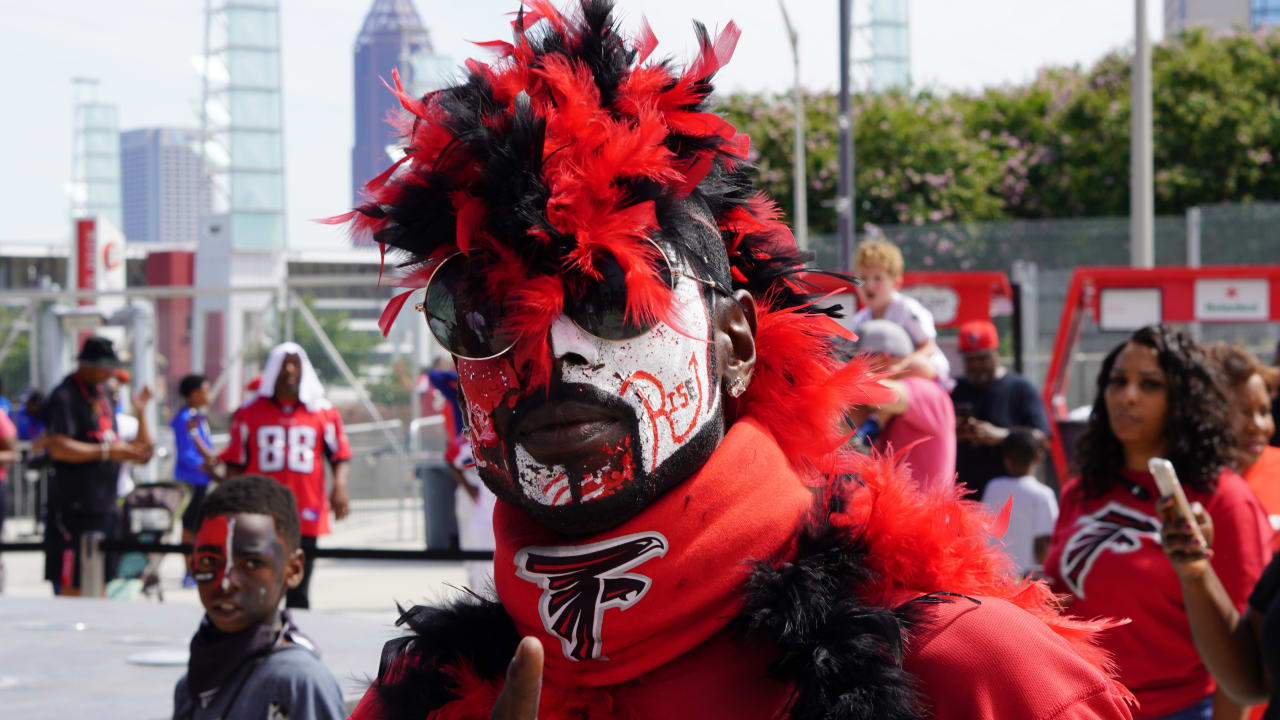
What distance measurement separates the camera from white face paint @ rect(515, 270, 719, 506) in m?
1.30

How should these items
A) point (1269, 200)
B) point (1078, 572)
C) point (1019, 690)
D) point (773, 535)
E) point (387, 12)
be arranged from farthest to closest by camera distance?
point (1269, 200) < point (387, 12) < point (1078, 572) < point (773, 535) < point (1019, 690)

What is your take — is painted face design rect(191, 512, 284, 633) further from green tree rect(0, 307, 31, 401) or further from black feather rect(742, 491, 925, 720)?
green tree rect(0, 307, 31, 401)

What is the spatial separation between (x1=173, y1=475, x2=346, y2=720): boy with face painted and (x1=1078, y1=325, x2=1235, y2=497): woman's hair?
2104 millimetres

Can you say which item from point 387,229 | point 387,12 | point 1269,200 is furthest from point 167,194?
point 387,229

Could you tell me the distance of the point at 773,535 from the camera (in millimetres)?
1386

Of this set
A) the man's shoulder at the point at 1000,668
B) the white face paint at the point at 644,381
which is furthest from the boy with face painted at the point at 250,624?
the man's shoulder at the point at 1000,668

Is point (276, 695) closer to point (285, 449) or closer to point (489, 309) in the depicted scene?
point (489, 309)

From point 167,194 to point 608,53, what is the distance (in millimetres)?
97562

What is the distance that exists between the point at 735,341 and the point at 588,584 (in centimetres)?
33

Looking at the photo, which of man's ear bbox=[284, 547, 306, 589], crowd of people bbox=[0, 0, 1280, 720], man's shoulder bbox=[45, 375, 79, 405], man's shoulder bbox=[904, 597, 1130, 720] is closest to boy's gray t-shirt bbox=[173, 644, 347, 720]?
man's ear bbox=[284, 547, 306, 589]

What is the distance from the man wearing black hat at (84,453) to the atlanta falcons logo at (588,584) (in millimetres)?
6471

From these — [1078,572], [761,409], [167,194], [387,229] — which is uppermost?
[167,194]

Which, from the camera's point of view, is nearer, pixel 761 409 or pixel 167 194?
pixel 761 409

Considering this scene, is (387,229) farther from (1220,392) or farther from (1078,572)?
(1220,392)
